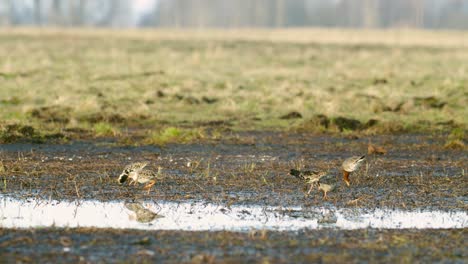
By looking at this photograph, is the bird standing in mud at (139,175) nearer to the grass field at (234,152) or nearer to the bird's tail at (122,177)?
the bird's tail at (122,177)

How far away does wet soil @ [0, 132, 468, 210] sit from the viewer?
1102 cm

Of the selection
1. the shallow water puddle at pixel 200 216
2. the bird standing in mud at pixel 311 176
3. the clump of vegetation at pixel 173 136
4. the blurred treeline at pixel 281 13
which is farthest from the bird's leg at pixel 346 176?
the blurred treeline at pixel 281 13

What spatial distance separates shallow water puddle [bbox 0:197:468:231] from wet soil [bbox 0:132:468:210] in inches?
14.3

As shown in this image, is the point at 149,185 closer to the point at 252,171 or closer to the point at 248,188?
the point at 248,188

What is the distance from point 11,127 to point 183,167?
4.33m

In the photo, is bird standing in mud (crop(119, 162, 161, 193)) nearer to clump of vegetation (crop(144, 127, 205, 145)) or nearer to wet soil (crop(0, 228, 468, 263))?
wet soil (crop(0, 228, 468, 263))

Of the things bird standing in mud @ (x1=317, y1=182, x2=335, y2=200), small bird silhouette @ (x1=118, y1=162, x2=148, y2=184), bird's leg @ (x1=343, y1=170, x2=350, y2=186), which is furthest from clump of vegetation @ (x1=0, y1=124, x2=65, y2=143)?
bird standing in mud @ (x1=317, y1=182, x2=335, y2=200)

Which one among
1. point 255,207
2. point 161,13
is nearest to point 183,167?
point 255,207

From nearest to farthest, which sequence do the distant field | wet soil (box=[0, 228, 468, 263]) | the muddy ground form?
wet soil (box=[0, 228, 468, 263])
the muddy ground
the distant field

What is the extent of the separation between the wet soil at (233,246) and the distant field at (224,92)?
7.55m

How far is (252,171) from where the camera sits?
42.3ft

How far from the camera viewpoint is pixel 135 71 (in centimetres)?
2969

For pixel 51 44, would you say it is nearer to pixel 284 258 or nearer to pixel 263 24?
pixel 284 258

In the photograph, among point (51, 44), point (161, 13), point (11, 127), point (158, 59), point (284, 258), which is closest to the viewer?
point (284, 258)
